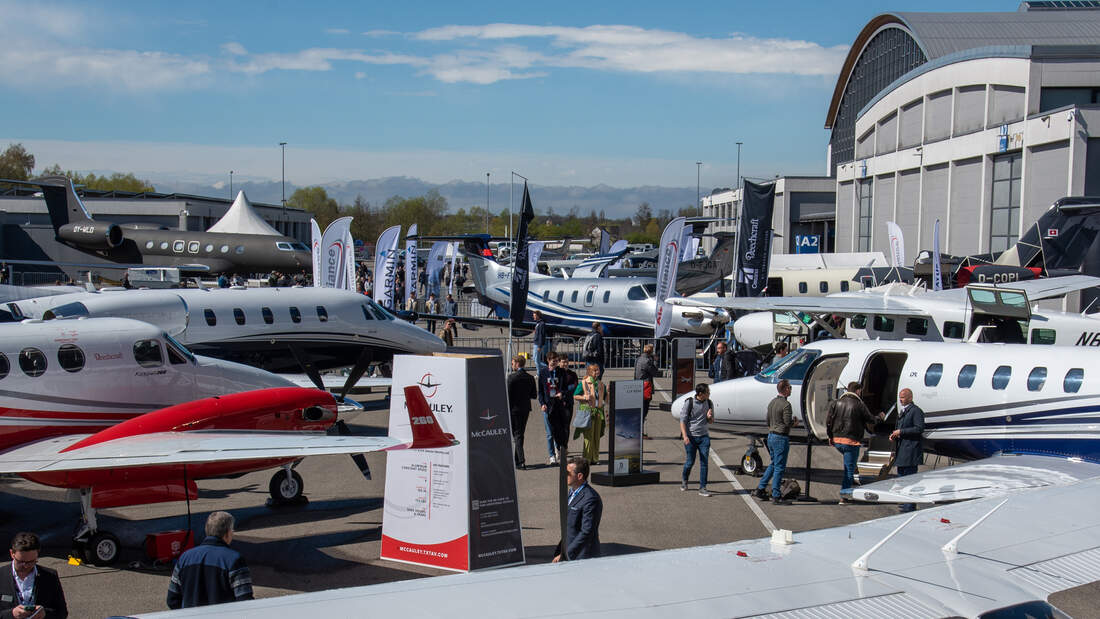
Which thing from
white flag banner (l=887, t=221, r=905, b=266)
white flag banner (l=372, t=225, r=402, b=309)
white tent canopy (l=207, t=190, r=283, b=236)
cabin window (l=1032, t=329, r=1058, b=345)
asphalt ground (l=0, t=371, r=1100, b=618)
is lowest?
asphalt ground (l=0, t=371, r=1100, b=618)

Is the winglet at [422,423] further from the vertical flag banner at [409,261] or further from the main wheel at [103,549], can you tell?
the vertical flag banner at [409,261]

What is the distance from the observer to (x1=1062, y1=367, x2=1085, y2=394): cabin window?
10.8 m

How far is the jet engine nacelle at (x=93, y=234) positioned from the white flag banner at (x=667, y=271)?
1357 inches

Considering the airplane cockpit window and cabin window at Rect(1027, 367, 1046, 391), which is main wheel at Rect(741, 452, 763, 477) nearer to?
cabin window at Rect(1027, 367, 1046, 391)

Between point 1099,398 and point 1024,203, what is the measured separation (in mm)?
29067

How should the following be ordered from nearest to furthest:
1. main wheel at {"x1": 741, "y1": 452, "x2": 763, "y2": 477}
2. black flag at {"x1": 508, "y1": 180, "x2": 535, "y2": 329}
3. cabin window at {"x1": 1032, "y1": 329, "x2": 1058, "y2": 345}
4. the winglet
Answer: the winglet, main wheel at {"x1": 741, "y1": 452, "x2": 763, "y2": 477}, cabin window at {"x1": 1032, "y1": 329, "x2": 1058, "y2": 345}, black flag at {"x1": 508, "y1": 180, "x2": 535, "y2": 329}

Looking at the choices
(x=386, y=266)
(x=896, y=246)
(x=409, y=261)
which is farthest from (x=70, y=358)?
(x=896, y=246)

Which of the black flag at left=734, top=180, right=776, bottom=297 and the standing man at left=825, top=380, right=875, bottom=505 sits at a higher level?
the black flag at left=734, top=180, right=776, bottom=297

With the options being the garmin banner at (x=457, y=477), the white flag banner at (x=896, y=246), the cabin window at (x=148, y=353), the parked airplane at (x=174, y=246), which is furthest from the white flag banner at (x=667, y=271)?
the parked airplane at (x=174, y=246)

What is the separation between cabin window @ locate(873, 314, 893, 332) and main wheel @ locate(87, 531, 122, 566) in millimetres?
16506

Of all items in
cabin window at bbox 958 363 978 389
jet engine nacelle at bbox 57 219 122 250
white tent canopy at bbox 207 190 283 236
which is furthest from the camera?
white tent canopy at bbox 207 190 283 236

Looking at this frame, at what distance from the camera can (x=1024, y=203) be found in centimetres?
3600

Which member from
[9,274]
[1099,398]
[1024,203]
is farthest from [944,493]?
Answer: [9,274]

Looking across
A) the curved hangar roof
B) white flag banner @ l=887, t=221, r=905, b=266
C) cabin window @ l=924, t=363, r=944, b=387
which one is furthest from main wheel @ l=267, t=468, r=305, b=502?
the curved hangar roof
